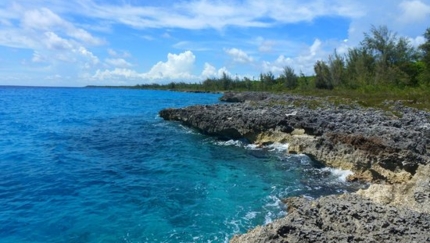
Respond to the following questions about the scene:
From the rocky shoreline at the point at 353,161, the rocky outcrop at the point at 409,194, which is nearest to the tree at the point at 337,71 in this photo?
the rocky shoreline at the point at 353,161

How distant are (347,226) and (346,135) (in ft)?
47.0

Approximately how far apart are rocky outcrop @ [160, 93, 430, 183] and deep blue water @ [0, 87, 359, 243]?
126 cm

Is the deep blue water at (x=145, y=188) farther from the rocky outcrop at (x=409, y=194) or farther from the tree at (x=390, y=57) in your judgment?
the tree at (x=390, y=57)

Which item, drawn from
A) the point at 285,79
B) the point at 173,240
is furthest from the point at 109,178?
the point at 285,79

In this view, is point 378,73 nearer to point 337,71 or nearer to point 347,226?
point 337,71

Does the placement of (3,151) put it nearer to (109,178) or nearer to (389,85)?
(109,178)

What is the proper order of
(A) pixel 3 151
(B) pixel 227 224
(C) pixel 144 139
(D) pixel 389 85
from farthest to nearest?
(D) pixel 389 85, (C) pixel 144 139, (A) pixel 3 151, (B) pixel 227 224

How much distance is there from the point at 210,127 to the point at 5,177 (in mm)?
18654

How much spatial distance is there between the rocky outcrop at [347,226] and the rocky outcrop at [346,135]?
10298 mm

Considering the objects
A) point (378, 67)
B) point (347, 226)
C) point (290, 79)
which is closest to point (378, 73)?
point (378, 67)

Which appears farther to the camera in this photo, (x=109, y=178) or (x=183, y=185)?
(x=109, y=178)

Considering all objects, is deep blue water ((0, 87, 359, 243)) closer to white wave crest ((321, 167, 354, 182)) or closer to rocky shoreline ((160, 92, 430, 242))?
white wave crest ((321, 167, 354, 182))

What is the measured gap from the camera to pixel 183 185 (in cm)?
1778

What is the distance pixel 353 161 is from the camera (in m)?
19.1
